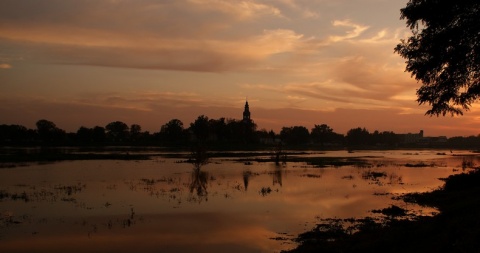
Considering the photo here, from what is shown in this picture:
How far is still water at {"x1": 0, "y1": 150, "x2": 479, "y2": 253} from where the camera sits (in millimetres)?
19859

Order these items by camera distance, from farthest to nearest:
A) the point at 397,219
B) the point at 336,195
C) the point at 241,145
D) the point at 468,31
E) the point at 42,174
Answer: the point at 241,145
the point at 42,174
the point at 336,195
the point at 397,219
the point at 468,31

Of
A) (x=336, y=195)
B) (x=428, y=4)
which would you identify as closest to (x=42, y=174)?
(x=336, y=195)

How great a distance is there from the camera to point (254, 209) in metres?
28.7

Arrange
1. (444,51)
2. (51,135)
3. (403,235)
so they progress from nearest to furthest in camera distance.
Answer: (403,235)
(444,51)
(51,135)

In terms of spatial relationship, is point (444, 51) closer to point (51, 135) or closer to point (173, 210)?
point (173, 210)

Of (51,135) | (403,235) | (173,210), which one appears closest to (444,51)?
(403,235)

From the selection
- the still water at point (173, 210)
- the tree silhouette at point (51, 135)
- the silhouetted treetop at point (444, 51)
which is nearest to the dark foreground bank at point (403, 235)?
the still water at point (173, 210)

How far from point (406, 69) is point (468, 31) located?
13.8ft

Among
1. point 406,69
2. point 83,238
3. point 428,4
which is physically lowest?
point 83,238

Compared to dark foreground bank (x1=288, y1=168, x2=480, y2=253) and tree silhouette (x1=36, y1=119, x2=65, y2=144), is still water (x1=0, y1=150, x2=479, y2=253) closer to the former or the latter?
dark foreground bank (x1=288, y1=168, x2=480, y2=253)

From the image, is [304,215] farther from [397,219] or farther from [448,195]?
[448,195]

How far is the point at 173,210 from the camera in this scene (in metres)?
27.9

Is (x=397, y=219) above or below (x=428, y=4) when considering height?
below

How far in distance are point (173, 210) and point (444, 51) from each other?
62.9 ft
